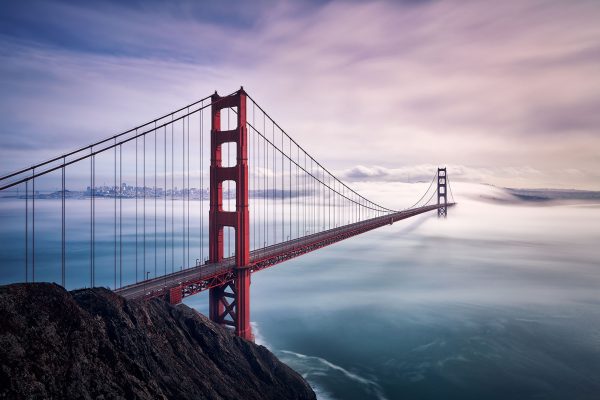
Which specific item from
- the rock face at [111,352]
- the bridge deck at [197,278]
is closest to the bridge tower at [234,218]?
the bridge deck at [197,278]

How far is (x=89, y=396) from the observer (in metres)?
10.8

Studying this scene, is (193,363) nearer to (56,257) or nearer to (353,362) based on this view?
(353,362)

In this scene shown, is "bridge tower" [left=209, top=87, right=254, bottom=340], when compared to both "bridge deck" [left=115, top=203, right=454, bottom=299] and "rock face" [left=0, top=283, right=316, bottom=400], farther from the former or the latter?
"rock face" [left=0, top=283, right=316, bottom=400]

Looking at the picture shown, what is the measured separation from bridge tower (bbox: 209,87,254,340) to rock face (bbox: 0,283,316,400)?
4.57 m

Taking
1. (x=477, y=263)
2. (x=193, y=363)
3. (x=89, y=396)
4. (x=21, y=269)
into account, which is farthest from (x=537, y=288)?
(x=21, y=269)

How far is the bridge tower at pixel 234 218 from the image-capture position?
77.6 ft

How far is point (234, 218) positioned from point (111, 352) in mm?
13129

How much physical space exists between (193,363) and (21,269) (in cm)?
7475

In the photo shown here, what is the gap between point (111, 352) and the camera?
1246 centimetres

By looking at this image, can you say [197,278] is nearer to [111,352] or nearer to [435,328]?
[111,352]

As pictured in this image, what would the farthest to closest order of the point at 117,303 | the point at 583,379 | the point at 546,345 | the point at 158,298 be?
the point at 546,345 → the point at 583,379 → the point at 158,298 → the point at 117,303

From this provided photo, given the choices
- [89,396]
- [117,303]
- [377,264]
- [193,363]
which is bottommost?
[377,264]

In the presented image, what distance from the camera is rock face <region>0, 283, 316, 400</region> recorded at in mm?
10492

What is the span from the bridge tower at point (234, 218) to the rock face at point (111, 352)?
4571mm
